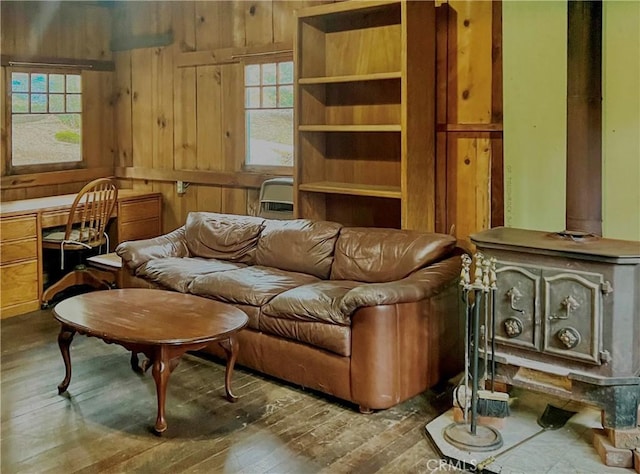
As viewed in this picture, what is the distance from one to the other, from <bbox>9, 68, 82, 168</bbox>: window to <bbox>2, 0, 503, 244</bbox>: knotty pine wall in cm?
20

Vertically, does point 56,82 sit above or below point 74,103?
above

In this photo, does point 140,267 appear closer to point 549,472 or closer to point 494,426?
point 494,426

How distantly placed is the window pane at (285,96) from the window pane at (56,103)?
2173 millimetres

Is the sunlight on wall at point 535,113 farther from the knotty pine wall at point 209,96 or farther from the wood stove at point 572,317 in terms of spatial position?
the wood stove at point 572,317

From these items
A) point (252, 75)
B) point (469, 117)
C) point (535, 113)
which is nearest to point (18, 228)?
point (252, 75)

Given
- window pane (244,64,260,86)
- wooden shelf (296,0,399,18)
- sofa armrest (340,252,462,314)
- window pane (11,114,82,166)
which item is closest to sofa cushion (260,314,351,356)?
sofa armrest (340,252,462,314)

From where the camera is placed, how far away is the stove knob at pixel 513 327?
296 cm

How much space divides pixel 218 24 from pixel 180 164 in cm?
123

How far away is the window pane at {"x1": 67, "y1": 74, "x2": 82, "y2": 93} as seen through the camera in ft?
20.0

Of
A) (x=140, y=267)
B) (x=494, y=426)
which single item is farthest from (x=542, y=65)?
(x=140, y=267)

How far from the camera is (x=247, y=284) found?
12.7 ft

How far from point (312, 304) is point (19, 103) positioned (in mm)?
3652

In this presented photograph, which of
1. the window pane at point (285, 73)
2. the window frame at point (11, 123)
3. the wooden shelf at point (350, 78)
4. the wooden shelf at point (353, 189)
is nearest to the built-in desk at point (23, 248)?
the window frame at point (11, 123)

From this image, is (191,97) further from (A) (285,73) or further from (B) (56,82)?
(B) (56,82)
